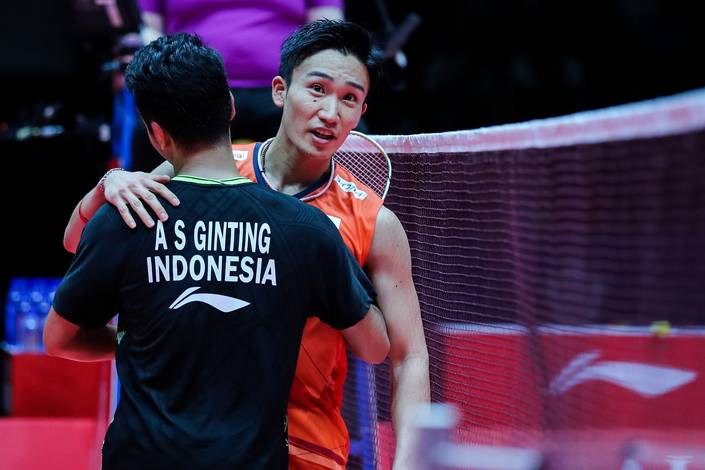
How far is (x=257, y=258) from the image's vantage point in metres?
2.26

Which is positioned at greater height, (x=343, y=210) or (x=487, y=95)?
(x=487, y=95)

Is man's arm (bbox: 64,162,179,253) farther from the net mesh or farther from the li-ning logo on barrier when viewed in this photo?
the li-ning logo on barrier

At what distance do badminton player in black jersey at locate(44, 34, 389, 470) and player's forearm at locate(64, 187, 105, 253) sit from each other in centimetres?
42

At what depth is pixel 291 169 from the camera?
3.07 meters

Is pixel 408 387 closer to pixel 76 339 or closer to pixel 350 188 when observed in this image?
pixel 350 188

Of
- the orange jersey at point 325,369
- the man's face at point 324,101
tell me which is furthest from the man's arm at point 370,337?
the man's face at point 324,101

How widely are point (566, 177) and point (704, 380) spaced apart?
0.98 m

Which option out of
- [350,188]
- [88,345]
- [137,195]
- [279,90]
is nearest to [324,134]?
[350,188]

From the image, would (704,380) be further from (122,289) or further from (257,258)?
(122,289)

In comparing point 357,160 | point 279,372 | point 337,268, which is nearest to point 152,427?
point 279,372

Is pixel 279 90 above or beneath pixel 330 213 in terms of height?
above

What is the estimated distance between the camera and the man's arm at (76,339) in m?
2.38

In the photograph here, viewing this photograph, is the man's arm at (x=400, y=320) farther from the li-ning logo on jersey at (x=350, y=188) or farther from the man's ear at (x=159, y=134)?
the man's ear at (x=159, y=134)

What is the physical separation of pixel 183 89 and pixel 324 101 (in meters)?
0.73
